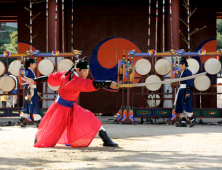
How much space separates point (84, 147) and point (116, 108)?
5.25 metres

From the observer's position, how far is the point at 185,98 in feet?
23.3

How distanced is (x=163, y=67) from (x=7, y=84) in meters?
3.63

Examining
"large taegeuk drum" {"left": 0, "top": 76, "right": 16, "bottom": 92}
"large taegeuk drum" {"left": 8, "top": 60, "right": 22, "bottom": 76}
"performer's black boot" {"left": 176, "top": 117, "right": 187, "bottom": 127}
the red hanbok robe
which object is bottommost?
"performer's black boot" {"left": 176, "top": 117, "right": 187, "bottom": 127}

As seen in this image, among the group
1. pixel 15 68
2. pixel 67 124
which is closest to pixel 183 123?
Answer: pixel 67 124

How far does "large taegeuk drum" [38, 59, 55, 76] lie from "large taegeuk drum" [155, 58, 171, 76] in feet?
7.93

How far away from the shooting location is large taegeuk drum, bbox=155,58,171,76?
25.3ft

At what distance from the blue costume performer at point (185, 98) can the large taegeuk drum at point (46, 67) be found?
9.55 feet

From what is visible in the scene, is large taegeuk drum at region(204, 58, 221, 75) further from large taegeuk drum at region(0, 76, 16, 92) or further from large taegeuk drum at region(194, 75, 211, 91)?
Answer: large taegeuk drum at region(0, 76, 16, 92)

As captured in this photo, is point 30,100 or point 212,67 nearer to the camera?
point 30,100

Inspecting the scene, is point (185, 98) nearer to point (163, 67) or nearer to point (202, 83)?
point (202, 83)

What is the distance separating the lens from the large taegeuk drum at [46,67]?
7789 millimetres

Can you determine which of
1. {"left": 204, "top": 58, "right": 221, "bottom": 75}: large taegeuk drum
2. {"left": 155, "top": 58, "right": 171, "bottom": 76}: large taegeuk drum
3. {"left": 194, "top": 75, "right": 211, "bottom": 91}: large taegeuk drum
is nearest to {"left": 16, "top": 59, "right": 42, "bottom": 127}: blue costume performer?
{"left": 155, "top": 58, "right": 171, "bottom": 76}: large taegeuk drum

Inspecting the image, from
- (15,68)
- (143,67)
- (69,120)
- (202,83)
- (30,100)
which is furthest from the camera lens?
(15,68)

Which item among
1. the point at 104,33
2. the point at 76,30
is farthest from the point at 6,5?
the point at 104,33
